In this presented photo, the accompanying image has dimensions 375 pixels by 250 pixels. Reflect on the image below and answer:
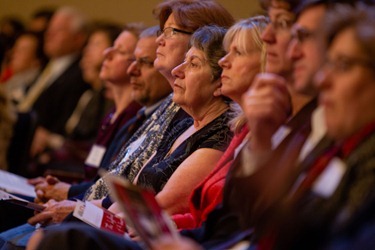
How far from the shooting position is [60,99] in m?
7.73

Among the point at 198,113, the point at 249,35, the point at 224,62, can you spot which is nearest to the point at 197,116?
the point at 198,113

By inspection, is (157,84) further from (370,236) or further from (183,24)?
(370,236)

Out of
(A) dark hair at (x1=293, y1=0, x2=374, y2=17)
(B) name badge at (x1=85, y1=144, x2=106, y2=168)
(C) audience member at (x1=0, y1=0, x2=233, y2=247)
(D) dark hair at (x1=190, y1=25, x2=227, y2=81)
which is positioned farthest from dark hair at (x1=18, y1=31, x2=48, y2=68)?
(A) dark hair at (x1=293, y1=0, x2=374, y2=17)

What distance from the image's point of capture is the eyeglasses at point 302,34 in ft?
7.74

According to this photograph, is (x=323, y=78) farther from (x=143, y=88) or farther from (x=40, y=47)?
(x=40, y=47)

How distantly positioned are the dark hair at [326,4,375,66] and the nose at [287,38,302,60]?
23cm

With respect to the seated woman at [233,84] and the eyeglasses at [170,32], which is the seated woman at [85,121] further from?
the seated woman at [233,84]

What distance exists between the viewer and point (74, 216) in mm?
3279

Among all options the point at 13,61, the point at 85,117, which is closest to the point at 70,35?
the point at 13,61

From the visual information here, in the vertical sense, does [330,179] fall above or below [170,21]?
above

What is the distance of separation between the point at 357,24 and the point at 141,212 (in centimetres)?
71

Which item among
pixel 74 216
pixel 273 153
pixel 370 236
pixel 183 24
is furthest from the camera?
pixel 183 24

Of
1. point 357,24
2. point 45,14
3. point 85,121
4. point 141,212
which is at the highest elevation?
point 357,24

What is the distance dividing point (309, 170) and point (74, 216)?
135cm
